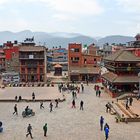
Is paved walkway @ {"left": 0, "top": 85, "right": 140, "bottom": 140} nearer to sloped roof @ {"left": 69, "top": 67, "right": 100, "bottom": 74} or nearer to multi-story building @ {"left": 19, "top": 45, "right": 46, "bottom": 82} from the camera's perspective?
sloped roof @ {"left": 69, "top": 67, "right": 100, "bottom": 74}

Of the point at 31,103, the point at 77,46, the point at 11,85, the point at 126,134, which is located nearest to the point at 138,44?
the point at 77,46

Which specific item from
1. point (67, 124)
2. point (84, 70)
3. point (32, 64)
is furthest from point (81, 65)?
point (67, 124)

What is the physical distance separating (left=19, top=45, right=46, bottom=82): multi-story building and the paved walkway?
1480 inches

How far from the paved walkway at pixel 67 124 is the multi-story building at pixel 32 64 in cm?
3759

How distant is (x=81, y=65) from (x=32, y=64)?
42.6ft

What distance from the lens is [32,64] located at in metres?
98.7

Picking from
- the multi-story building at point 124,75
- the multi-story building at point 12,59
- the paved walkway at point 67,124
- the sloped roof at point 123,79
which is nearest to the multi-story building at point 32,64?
the multi-story building at point 12,59

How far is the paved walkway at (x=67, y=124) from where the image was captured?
40125 mm

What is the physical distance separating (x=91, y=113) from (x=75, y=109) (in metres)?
4.07

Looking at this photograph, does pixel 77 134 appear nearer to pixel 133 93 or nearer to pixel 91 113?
pixel 91 113

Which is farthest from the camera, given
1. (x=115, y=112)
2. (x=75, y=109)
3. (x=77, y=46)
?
(x=77, y=46)

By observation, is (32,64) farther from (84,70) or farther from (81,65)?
(84,70)

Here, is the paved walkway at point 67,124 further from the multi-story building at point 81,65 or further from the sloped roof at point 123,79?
the multi-story building at point 81,65

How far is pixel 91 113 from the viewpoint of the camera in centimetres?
5319
